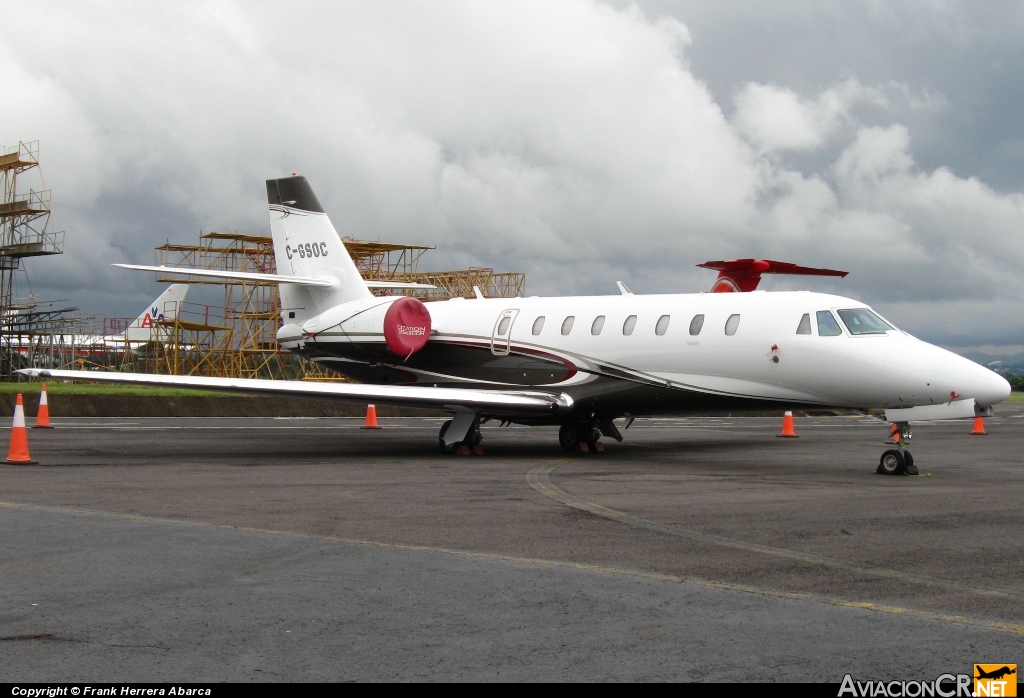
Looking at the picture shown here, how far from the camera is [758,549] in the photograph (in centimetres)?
779

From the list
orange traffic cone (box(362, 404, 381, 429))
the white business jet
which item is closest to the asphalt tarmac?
the white business jet

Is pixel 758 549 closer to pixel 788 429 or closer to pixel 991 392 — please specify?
pixel 991 392

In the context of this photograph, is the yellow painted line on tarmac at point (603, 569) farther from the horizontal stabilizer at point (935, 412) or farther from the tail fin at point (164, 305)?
the tail fin at point (164, 305)

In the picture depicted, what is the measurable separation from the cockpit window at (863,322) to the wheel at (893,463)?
2.18 m

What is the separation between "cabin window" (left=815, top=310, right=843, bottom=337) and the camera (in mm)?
15625

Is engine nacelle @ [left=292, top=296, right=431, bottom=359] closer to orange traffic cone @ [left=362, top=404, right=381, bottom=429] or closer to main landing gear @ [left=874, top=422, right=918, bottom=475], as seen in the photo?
orange traffic cone @ [left=362, top=404, right=381, bottom=429]

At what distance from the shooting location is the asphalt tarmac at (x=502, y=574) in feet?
15.5

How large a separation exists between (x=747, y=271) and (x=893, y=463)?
57.2ft

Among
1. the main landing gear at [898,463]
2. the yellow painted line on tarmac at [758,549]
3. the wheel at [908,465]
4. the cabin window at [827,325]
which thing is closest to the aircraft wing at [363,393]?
the cabin window at [827,325]

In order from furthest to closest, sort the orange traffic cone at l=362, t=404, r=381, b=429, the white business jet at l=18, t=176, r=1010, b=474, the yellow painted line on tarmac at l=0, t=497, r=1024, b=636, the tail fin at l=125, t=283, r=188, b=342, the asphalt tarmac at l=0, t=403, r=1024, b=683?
the tail fin at l=125, t=283, r=188, b=342 < the orange traffic cone at l=362, t=404, r=381, b=429 < the white business jet at l=18, t=176, r=1010, b=474 < the yellow painted line on tarmac at l=0, t=497, r=1024, b=636 < the asphalt tarmac at l=0, t=403, r=1024, b=683

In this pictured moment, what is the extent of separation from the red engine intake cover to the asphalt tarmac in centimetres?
582

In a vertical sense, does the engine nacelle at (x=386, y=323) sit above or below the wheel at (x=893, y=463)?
above

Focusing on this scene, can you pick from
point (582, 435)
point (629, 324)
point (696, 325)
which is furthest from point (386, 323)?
point (696, 325)

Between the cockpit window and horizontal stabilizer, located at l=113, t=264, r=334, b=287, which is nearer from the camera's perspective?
the cockpit window
